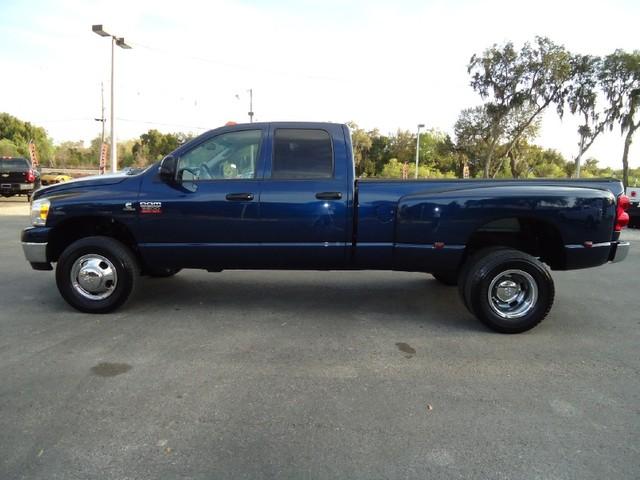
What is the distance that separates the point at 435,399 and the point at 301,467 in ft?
3.84

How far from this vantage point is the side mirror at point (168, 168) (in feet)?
15.6

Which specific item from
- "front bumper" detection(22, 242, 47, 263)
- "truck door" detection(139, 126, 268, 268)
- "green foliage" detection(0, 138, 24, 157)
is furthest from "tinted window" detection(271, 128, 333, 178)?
"green foliage" detection(0, 138, 24, 157)

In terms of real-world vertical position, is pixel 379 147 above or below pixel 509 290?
above

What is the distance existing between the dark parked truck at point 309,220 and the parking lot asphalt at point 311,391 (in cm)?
49

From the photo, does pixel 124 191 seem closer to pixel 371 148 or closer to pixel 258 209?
pixel 258 209

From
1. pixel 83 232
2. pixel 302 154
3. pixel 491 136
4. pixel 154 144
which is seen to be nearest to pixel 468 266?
pixel 302 154

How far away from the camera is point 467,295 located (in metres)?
4.71

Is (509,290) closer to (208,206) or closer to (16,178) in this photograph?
(208,206)

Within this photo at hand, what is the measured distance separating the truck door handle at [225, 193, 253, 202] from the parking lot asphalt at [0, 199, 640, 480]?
4.00 ft

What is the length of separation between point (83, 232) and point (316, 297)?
8.85 feet

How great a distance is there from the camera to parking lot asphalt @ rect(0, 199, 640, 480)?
2.58 m

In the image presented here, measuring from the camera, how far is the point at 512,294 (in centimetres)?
473

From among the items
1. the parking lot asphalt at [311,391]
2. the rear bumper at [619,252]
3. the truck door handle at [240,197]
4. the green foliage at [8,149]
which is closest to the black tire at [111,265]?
the parking lot asphalt at [311,391]

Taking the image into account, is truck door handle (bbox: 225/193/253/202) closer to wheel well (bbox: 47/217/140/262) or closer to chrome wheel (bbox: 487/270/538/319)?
wheel well (bbox: 47/217/140/262)
